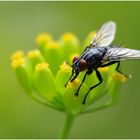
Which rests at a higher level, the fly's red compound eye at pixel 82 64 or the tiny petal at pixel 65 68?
the fly's red compound eye at pixel 82 64

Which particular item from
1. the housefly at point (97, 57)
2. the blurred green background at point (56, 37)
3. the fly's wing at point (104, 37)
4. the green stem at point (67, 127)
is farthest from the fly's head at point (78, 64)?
the blurred green background at point (56, 37)

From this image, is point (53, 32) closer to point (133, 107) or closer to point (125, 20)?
point (125, 20)

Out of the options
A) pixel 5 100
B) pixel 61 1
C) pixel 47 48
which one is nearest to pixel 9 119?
pixel 5 100

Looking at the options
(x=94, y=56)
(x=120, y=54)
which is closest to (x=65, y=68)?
(x=94, y=56)

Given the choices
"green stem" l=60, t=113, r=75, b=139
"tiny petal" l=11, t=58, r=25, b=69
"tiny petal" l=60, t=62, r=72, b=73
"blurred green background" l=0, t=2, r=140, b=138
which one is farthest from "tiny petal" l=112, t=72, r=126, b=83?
"blurred green background" l=0, t=2, r=140, b=138

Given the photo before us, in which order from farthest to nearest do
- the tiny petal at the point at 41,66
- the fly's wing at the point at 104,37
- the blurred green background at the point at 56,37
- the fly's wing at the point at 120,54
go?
the blurred green background at the point at 56,37
the fly's wing at the point at 104,37
the fly's wing at the point at 120,54
the tiny petal at the point at 41,66

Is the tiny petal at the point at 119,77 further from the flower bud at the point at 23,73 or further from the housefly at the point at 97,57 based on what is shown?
the flower bud at the point at 23,73

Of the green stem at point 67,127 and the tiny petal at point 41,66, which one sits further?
the tiny petal at point 41,66
